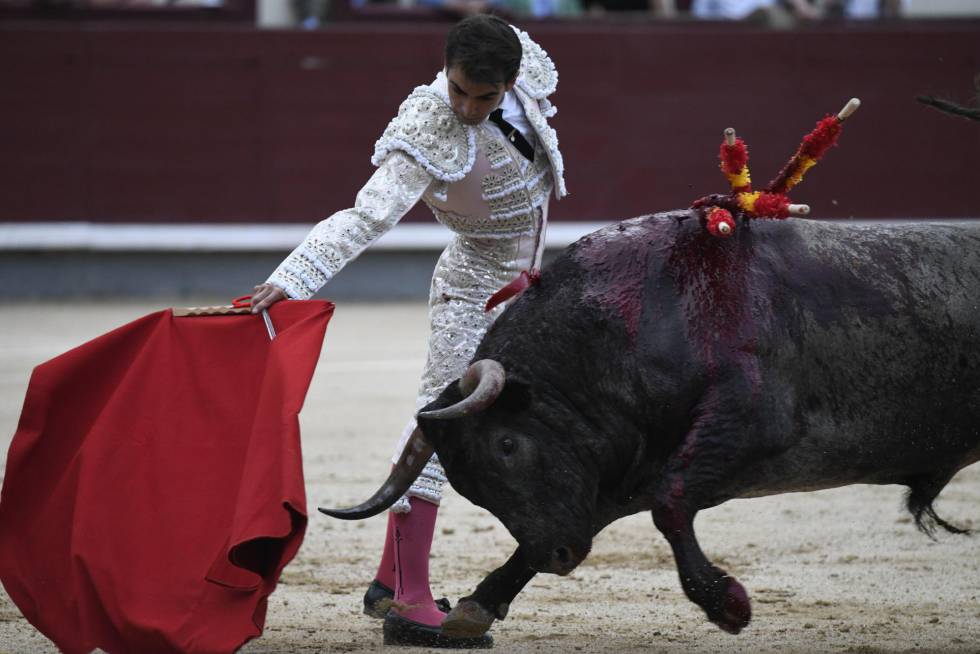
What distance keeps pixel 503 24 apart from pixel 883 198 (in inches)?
264

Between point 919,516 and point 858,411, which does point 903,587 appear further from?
point 858,411

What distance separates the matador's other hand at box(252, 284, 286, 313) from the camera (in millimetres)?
2701

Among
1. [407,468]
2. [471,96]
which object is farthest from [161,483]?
[471,96]

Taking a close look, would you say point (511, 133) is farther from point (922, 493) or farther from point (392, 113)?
point (392, 113)

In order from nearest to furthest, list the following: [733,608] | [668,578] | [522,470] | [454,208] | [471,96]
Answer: [733,608], [522,470], [471,96], [454,208], [668,578]

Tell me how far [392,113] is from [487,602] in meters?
6.15

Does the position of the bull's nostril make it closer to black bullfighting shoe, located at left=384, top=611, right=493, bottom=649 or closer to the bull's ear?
the bull's ear

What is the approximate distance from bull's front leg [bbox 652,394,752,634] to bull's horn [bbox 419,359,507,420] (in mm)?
314

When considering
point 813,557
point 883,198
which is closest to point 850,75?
point 883,198

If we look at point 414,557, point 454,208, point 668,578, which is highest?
point 454,208

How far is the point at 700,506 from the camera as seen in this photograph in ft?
8.07

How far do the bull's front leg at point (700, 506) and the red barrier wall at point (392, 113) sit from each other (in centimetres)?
617

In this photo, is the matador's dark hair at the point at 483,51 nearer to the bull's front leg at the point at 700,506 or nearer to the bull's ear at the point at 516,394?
the bull's ear at the point at 516,394

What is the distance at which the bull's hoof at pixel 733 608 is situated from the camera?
239cm
